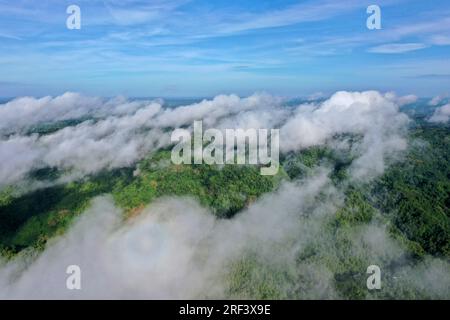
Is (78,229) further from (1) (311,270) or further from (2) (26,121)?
(2) (26,121)

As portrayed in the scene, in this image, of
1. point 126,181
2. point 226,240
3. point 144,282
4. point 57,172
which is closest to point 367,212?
point 226,240

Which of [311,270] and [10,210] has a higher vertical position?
[10,210]

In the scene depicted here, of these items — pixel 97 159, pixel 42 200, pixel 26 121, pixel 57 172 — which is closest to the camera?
pixel 42 200

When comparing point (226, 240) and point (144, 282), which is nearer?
point (144, 282)

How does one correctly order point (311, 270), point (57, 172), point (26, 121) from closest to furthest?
1. point (311, 270)
2. point (57, 172)
3. point (26, 121)

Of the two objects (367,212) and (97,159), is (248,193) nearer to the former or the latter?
(367,212)

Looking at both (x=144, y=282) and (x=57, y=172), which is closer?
(x=144, y=282)
